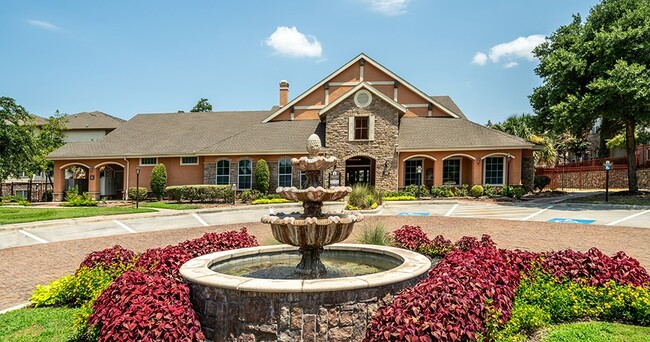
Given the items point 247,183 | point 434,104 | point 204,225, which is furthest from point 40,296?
point 434,104

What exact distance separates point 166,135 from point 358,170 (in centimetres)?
1522

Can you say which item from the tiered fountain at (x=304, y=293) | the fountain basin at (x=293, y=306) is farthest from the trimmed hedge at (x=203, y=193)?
the fountain basin at (x=293, y=306)

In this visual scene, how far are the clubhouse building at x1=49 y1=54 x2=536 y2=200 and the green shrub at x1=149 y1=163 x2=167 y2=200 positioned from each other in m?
1.29

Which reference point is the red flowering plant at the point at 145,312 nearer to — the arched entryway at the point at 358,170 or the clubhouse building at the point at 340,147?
the clubhouse building at the point at 340,147

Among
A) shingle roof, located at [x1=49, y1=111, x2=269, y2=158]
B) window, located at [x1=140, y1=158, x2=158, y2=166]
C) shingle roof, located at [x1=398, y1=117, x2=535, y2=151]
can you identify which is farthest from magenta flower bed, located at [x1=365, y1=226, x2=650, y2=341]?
window, located at [x1=140, y1=158, x2=158, y2=166]

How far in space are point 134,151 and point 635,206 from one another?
30.5 m

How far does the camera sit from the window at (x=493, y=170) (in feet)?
87.7

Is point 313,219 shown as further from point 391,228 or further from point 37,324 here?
point 391,228

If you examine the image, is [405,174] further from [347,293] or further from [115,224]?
[347,293]

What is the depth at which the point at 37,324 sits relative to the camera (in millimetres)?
6027

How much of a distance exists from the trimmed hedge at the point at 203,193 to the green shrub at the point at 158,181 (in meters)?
1.34

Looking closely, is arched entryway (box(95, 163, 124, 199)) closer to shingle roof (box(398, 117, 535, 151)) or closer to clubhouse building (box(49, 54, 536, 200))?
clubhouse building (box(49, 54, 536, 200))

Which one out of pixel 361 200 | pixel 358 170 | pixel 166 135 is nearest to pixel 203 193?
pixel 166 135

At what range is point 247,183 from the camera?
27.9 meters
